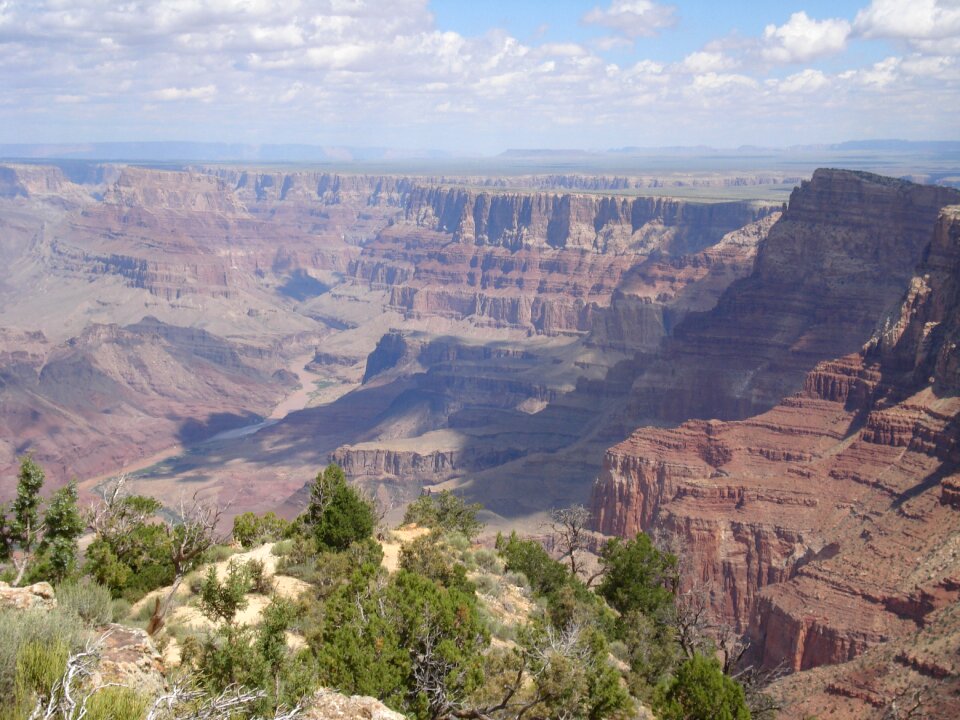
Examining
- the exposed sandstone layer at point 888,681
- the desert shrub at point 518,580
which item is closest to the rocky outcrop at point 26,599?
the desert shrub at point 518,580

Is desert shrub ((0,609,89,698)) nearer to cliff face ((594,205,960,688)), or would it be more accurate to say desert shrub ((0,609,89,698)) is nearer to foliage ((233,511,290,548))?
foliage ((233,511,290,548))

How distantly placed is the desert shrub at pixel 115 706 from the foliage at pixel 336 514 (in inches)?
660

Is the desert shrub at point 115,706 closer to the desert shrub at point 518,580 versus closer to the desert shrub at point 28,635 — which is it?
the desert shrub at point 28,635

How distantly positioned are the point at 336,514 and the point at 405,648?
37.1ft

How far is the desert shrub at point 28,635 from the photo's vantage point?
44.5ft

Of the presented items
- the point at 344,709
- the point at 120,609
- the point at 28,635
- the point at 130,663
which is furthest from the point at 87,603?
the point at 344,709

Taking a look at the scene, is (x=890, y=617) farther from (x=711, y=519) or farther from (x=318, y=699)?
(x=318, y=699)

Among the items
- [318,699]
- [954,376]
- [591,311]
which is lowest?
[591,311]

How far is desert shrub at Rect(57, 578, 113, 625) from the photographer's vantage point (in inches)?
774

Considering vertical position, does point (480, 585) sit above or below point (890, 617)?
above

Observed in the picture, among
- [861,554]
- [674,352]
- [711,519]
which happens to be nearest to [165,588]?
[861,554]

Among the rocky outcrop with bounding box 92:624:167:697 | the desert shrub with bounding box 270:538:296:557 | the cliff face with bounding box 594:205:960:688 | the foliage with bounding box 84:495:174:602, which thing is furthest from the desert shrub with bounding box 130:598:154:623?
the cliff face with bounding box 594:205:960:688

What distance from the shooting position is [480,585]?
29.9m

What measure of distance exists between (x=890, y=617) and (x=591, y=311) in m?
141
